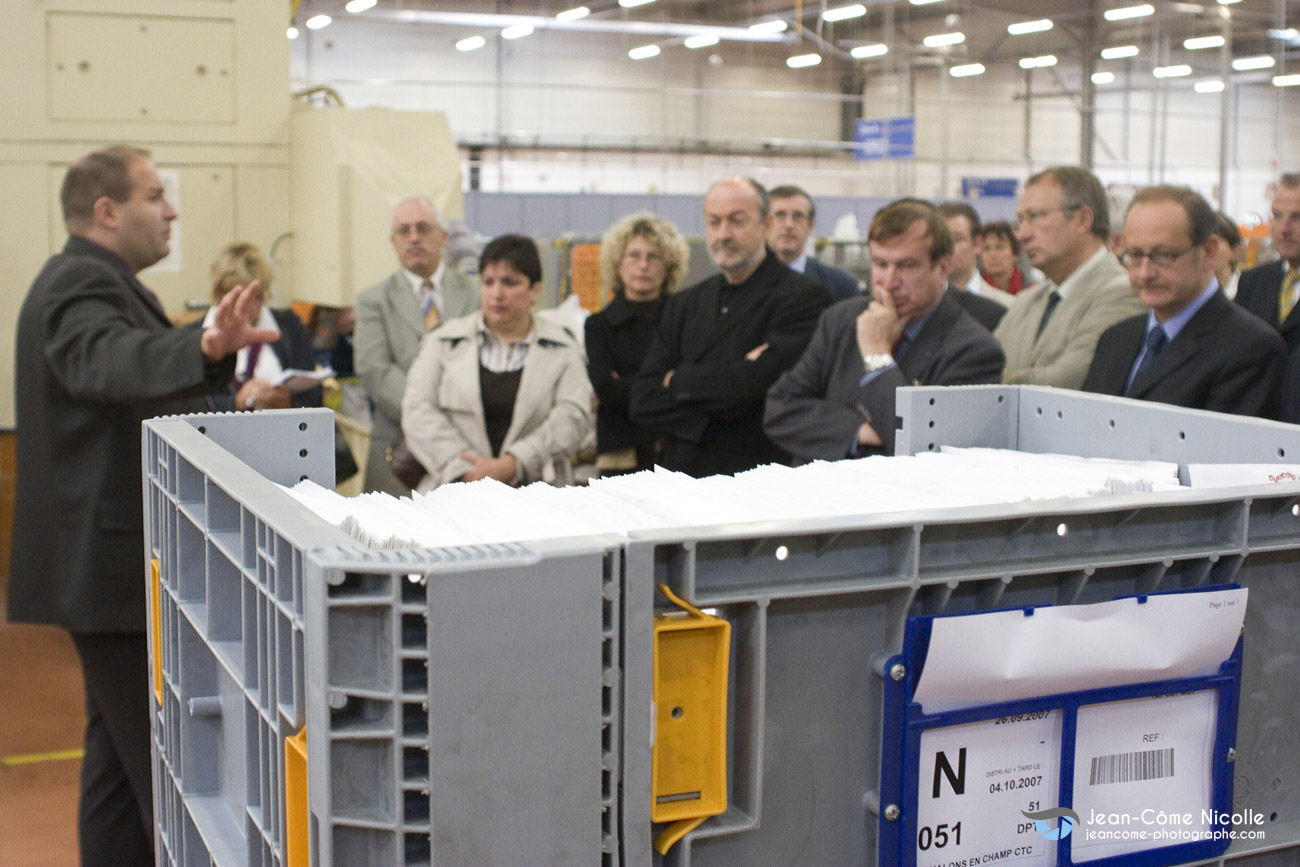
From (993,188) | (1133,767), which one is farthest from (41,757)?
(993,188)

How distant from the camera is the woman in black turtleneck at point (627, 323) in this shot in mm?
4062

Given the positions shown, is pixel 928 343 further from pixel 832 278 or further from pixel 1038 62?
pixel 1038 62

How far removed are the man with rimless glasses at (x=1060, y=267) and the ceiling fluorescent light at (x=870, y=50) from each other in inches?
624

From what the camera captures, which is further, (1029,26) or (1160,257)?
(1029,26)

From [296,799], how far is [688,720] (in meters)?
0.30

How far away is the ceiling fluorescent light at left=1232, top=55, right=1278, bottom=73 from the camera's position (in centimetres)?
1482

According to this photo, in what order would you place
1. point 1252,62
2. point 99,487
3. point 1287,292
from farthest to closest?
point 1252,62 < point 1287,292 < point 99,487

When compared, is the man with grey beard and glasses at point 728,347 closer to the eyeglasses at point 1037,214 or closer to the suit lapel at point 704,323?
the suit lapel at point 704,323

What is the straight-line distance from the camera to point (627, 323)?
4242mm

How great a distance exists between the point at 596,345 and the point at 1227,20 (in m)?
13.3

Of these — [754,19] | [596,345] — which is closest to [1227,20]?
[754,19]

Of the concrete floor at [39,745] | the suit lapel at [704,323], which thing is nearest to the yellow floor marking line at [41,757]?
the concrete floor at [39,745]

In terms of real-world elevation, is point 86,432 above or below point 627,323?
below

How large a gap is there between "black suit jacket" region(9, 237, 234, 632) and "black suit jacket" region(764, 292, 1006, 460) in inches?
48.3
